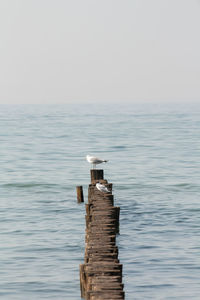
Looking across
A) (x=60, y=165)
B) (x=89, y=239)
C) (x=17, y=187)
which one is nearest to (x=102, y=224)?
(x=89, y=239)

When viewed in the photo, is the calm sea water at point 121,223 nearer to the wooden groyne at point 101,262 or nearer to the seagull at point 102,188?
the wooden groyne at point 101,262

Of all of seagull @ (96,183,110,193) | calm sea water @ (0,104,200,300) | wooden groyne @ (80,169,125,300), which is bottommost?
calm sea water @ (0,104,200,300)

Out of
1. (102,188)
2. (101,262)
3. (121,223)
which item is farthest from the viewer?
(121,223)

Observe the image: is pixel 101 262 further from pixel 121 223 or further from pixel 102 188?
pixel 121 223

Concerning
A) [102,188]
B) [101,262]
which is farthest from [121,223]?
[101,262]

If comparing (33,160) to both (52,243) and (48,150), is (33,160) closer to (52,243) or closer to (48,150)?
(48,150)

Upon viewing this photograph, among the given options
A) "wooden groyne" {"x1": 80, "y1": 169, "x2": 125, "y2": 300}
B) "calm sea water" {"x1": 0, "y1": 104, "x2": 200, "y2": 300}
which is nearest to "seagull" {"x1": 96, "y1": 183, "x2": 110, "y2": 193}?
"wooden groyne" {"x1": 80, "y1": 169, "x2": 125, "y2": 300}

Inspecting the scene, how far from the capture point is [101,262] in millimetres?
12648

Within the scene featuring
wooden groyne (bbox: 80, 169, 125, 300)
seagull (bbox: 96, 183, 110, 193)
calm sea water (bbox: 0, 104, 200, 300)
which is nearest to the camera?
wooden groyne (bbox: 80, 169, 125, 300)

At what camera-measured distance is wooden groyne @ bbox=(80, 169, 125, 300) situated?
36.3 feet

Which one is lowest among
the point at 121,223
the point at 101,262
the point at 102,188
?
the point at 121,223

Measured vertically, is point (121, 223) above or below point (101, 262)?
below

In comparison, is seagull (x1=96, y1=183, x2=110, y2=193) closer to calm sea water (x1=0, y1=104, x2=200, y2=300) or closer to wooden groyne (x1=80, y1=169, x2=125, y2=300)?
wooden groyne (x1=80, y1=169, x2=125, y2=300)

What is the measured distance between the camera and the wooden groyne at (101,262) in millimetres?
11062
